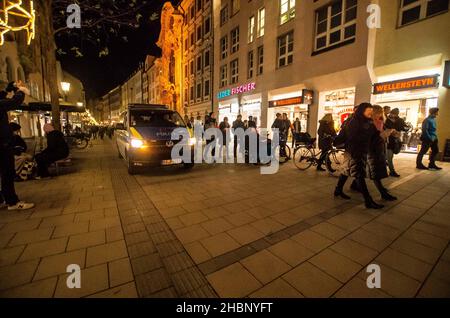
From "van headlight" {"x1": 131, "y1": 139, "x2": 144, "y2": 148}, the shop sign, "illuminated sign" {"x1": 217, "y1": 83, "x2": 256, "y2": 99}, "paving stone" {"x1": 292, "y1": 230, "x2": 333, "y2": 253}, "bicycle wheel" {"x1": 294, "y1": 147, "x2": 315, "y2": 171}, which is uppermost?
"illuminated sign" {"x1": 217, "y1": 83, "x2": 256, "y2": 99}

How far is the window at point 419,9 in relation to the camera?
9.36 metres

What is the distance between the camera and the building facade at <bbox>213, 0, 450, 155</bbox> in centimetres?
1004

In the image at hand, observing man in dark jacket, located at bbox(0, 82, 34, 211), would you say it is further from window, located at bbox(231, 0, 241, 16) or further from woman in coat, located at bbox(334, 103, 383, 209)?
window, located at bbox(231, 0, 241, 16)

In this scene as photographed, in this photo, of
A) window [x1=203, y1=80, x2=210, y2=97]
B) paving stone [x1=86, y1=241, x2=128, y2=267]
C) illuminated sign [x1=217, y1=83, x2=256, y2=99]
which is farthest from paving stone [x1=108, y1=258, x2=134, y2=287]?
window [x1=203, y1=80, x2=210, y2=97]

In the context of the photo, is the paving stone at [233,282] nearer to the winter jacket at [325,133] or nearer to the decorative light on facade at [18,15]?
the winter jacket at [325,133]

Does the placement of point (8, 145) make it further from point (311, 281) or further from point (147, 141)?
point (311, 281)

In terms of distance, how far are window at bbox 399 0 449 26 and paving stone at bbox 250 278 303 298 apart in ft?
43.6

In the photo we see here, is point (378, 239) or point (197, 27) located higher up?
point (197, 27)

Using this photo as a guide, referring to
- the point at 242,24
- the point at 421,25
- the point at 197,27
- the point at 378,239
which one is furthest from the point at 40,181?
the point at 197,27

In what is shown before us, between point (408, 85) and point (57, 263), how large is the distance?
13.9 meters

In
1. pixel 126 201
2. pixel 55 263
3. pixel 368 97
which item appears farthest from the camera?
pixel 368 97
